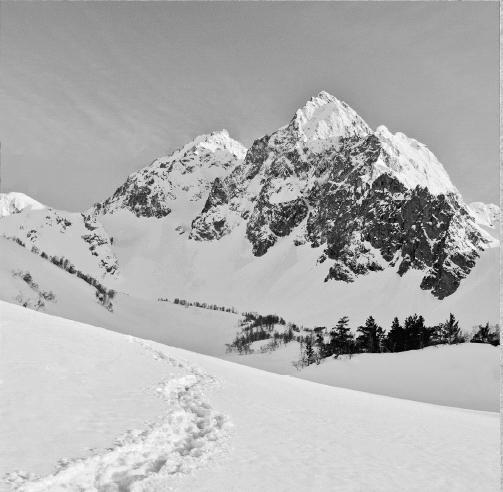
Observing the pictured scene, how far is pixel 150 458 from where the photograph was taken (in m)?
Result: 12.1

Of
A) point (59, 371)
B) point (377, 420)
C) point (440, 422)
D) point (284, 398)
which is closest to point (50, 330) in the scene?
point (59, 371)

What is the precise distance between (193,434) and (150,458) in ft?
8.78

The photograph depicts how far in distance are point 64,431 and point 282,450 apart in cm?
624

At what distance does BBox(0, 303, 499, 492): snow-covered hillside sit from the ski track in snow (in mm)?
34

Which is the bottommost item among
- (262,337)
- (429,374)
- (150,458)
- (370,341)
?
(150,458)

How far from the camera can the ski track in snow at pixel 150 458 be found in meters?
10.3

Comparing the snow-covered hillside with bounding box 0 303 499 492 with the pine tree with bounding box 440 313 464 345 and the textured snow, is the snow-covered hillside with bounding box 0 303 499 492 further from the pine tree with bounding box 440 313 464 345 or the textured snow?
the pine tree with bounding box 440 313 464 345

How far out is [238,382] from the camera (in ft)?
82.2

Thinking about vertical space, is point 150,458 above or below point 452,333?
below

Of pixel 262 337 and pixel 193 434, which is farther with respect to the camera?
pixel 262 337

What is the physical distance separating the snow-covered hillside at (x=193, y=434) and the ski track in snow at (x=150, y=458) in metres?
0.03

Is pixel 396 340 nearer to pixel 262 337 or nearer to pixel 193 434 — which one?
pixel 193 434

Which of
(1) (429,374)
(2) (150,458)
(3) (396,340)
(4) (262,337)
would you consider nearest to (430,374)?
(1) (429,374)

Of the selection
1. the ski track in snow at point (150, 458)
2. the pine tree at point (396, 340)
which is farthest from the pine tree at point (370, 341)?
the ski track in snow at point (150, 458)
